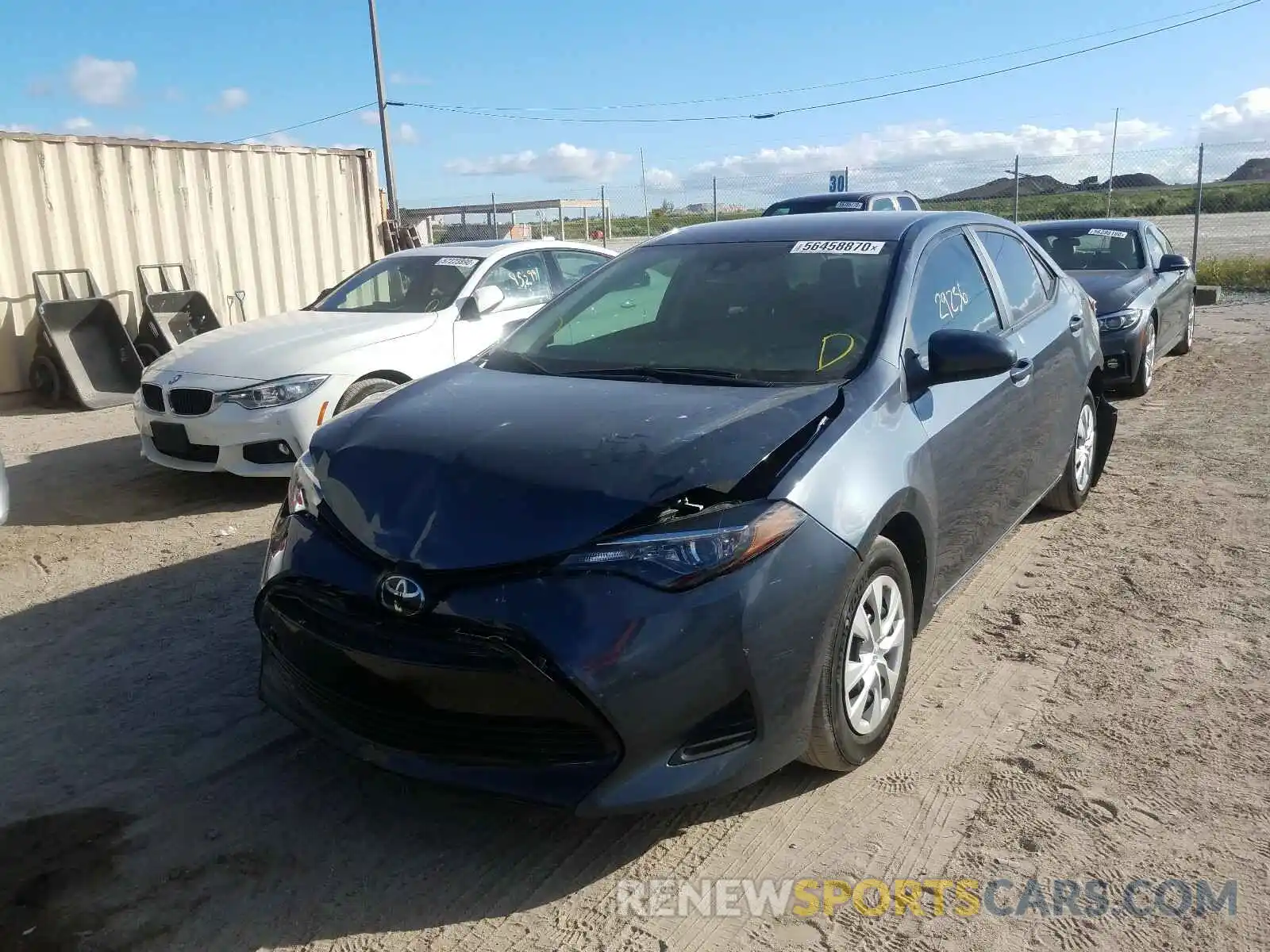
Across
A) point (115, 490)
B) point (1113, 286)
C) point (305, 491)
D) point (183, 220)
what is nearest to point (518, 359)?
point (305, 491)

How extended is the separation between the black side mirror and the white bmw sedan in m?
3.64

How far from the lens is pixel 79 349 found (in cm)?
1043

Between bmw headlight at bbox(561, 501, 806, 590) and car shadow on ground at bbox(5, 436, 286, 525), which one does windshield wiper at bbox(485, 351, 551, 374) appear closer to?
bmw headlight at bbox(561, 501, 806, 590)

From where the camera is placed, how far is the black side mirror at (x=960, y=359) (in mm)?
3451

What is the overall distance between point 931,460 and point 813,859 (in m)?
1.36

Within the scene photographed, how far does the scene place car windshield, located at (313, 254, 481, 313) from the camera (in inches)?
291

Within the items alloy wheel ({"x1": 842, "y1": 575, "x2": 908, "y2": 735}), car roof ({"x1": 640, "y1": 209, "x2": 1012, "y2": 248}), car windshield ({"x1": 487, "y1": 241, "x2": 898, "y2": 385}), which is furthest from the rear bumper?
car roof ({"x1": 640, "y1": 209, "x2": 1012, "y2": 248})

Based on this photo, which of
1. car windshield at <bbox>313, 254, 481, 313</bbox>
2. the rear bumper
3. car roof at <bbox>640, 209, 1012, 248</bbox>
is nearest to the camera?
the rear bumper

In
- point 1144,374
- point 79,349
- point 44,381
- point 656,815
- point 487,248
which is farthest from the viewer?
point 79,349

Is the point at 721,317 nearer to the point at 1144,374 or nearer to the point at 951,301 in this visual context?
the point at 951,301

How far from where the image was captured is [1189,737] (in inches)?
131

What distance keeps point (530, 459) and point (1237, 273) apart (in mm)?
19257

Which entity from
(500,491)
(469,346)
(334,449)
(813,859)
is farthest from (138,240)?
(813,859)

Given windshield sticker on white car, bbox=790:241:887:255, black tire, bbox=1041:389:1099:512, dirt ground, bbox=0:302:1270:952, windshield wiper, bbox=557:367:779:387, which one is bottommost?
dirt ground, bbox=0:302:1270:952
